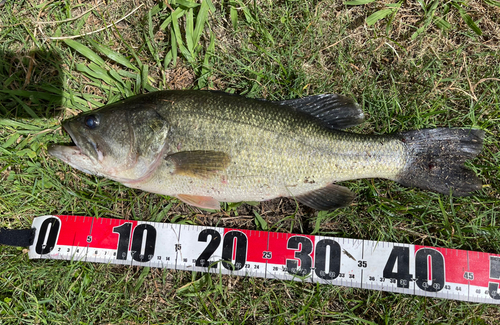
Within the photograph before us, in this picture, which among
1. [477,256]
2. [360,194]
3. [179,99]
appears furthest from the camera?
[360,194]

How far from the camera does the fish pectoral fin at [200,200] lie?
111 inches

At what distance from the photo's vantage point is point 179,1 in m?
3.09

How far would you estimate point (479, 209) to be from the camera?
10.2ft

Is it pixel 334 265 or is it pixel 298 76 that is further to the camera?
pixel 298 76

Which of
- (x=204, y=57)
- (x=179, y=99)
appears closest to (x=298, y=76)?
(x=204, y=57)

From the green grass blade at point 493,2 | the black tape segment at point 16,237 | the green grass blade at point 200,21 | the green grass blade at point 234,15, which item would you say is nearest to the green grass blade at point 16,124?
the black tape segment at point 16,237

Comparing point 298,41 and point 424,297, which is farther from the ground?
point 298,41

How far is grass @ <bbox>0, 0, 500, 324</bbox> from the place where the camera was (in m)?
3.00

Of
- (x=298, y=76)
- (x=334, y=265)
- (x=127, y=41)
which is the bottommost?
(x=334, y=265)

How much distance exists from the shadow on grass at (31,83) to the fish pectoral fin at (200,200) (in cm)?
177

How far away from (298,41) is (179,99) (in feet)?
4.88

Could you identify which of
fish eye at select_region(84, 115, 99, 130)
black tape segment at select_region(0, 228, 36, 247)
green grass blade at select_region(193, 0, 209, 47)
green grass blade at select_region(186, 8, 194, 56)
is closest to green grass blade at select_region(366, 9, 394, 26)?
green grass blade at select_region(193, 0, 209, 47)

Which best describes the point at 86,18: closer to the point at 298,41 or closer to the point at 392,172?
the point at 298,41

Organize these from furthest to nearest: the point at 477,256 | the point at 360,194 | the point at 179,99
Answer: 1. the point at 360,194
2. the point at 477,256
3. the point at 179,99
